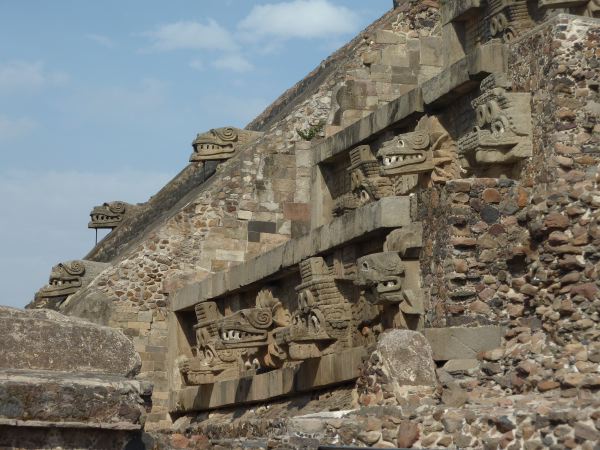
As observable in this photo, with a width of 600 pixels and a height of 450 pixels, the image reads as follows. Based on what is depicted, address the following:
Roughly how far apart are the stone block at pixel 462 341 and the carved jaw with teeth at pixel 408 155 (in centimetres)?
257

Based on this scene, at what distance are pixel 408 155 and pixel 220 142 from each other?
972 centimetres

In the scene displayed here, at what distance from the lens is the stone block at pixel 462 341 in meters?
11.7

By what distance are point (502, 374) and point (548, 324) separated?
530 mm

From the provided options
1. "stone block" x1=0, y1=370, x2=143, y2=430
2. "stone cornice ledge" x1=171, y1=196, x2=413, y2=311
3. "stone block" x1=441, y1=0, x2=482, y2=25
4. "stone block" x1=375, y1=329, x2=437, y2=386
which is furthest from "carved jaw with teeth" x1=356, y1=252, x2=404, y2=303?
"stone block" x1=0, y1=370, x2=143, y2=430

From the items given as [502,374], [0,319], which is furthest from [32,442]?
[502,374]

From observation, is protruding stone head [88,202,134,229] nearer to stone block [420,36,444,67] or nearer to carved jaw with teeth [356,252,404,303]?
stone block [420,36,444,67]

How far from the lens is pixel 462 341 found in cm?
1195

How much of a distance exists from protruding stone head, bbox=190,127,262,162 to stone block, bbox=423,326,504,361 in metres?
11.8

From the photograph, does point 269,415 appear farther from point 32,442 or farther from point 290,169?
point 32,442

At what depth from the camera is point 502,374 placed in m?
10.6

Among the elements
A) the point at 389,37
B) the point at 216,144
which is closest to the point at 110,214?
the point at 216,144

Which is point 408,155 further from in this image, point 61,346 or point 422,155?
point 61,346

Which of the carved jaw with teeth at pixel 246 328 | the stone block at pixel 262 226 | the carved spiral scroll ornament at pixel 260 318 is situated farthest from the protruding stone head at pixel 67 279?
the carved spiral scroll ornament at pixel 260 318

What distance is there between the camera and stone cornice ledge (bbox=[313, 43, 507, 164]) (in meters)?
13.1
